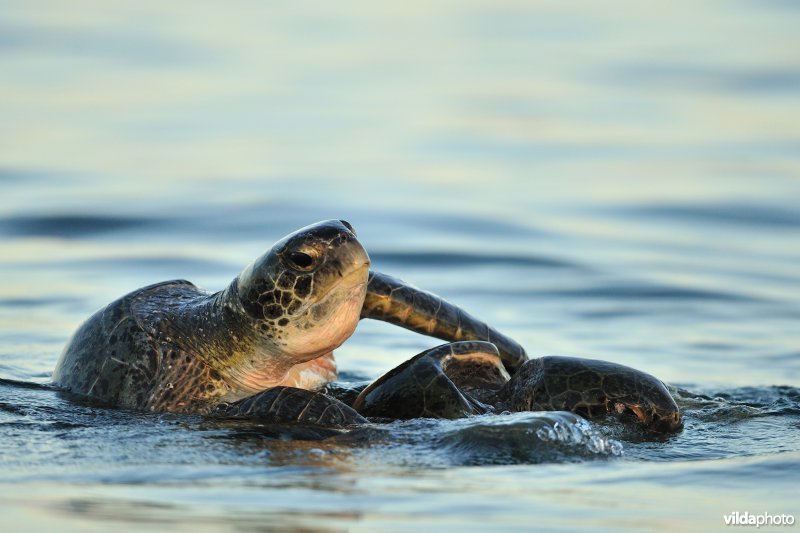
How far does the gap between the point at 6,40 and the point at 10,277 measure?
39.9 ft

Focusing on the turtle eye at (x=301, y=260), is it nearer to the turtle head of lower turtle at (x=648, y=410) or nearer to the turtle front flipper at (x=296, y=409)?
the turtle front flipper at (x=296, y=409)

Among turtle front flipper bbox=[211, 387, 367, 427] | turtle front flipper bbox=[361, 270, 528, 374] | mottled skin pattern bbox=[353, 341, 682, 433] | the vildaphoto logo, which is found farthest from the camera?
turtle front flipper bbox=[361, 270, 528, 374]

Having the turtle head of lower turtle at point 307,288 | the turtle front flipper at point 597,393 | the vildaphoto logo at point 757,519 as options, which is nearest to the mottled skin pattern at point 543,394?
the turtle front flipper at point 597,393

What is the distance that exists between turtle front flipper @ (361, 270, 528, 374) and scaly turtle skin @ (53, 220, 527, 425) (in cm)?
64

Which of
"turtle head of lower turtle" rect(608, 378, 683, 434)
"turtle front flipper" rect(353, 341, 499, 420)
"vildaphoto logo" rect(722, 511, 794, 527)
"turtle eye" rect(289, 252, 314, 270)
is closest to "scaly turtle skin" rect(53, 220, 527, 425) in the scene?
"turtle eye" rect(289, 252, 314, 270)

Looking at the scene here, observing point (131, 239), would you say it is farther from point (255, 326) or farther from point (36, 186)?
point (255, 326)

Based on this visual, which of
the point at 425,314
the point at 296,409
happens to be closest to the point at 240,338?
the point at 296,409

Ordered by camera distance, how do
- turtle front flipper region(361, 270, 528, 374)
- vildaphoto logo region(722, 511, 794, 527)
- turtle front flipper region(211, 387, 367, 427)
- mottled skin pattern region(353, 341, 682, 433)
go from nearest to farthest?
vildaphoto logo region(722, 511, 794, 527), turtle front flipper region(211, 387, 367, 427), mottled skin pattern region(353, 341, 682, 433), turtle front flipper region(361, 270, 528, 374)

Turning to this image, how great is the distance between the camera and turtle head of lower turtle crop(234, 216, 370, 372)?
6965 mm

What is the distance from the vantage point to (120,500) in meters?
5.38

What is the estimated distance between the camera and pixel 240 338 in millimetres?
7418

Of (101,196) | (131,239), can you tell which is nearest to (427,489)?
(131,239)

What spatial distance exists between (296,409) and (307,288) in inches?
25.4

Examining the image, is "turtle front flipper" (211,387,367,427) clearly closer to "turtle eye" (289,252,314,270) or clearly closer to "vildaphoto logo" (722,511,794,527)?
"turtle eye" (289,252,314,270)
